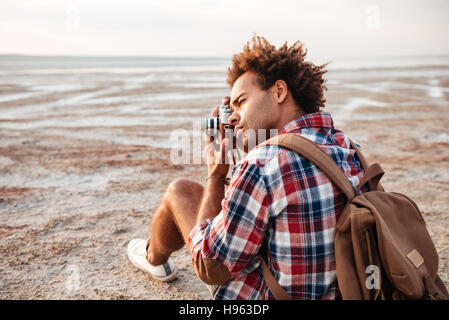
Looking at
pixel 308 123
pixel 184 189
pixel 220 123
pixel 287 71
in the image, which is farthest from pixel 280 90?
pixel 184 189

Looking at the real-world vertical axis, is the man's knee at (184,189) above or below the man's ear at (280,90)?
below

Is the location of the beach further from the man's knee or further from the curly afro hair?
the curly afro hair

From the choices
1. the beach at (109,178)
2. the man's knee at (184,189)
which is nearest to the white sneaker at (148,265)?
the beach at (109,178)

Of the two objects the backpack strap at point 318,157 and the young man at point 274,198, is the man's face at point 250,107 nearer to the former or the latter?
the young man at point 274,198

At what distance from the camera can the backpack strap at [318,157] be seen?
1.42 m

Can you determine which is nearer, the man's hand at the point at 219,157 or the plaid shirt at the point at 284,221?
the plaid shirt at the point at 284,221

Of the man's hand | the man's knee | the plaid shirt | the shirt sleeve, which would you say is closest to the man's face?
the man's hand

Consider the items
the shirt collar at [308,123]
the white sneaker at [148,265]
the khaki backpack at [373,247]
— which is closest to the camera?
the khaki backpack at [373,247]

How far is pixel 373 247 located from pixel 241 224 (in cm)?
48

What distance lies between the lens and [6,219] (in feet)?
12.3

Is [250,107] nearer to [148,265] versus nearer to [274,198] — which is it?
[274,198]

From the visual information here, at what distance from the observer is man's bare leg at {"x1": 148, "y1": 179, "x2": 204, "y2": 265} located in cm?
204

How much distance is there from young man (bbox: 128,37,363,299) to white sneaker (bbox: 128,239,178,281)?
3.45ft
